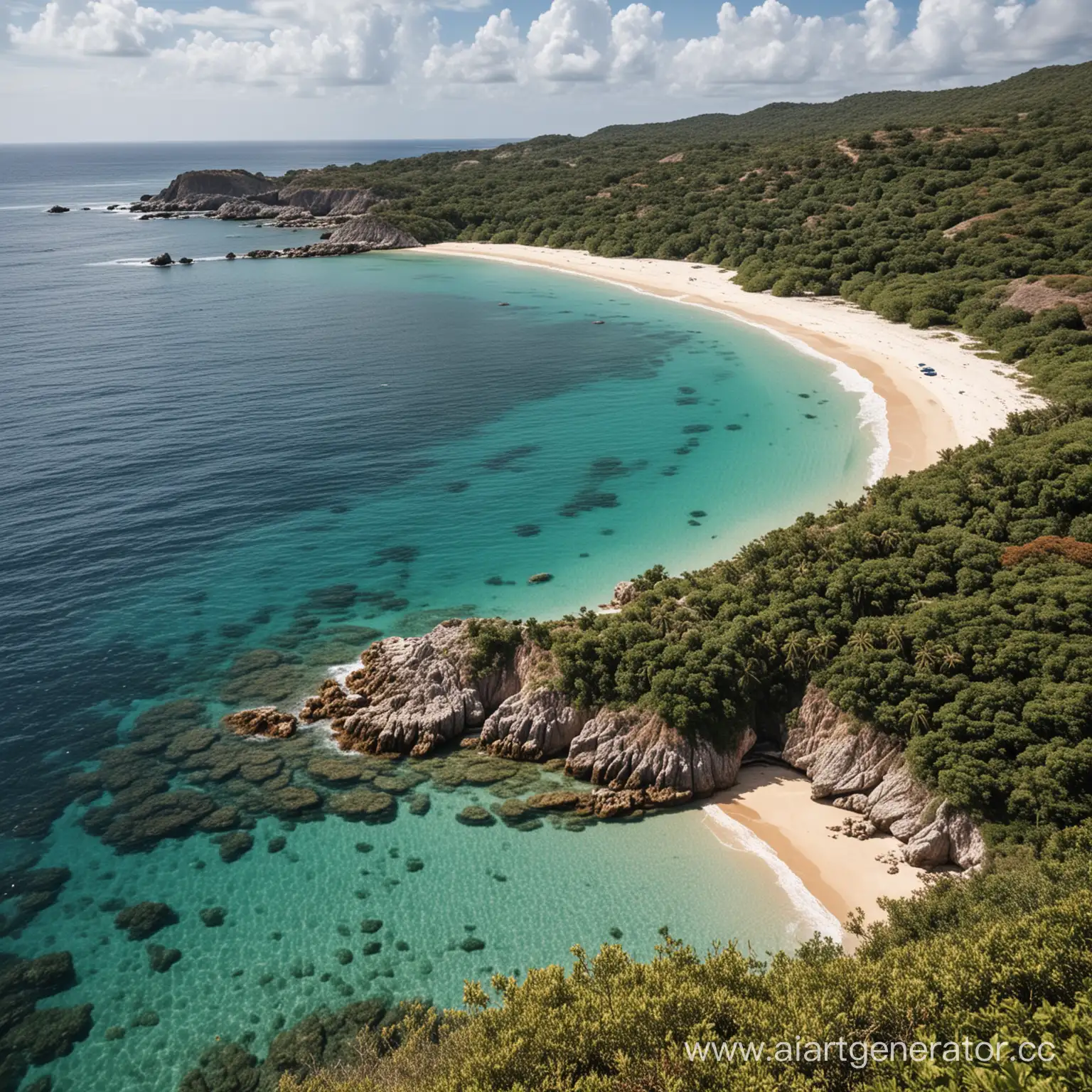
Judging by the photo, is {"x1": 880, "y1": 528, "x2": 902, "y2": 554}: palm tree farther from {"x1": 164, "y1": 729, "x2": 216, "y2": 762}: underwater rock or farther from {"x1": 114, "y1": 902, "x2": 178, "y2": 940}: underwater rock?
{"x1": 114, "y1": 902, "x2": 178, "y2": 940}: underwater rock

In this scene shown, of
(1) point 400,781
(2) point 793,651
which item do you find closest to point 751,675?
(2) point 793,651

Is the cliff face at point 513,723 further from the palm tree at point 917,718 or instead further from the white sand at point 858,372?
the palm tree at point 917,718

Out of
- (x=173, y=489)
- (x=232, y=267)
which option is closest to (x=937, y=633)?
(x=173, y=489)

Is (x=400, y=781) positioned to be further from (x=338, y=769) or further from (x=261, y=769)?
(x=261, y=769)

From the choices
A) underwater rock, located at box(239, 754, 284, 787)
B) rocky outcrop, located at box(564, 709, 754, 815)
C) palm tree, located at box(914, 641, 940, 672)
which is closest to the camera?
palm tree, located at box(914, 641, 940, 672)

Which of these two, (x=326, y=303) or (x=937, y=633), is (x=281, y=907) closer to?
(x=937, y=633)

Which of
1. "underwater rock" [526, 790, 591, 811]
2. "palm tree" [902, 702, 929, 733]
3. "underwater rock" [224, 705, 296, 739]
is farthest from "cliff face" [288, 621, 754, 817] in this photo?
Answer: "palm tree" [902, 702, 929, 733]
